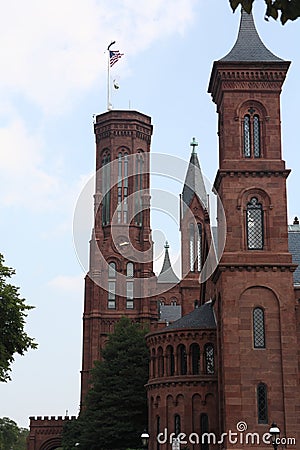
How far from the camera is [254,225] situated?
40.8 m

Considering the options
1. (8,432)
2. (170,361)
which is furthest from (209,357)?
(8,432)

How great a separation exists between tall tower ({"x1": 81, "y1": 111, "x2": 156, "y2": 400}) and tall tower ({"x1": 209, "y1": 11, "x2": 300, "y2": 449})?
38.4m

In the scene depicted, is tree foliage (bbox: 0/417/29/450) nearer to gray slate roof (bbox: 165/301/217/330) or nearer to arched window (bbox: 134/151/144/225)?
arched window (bbox: 134/151/144/225)

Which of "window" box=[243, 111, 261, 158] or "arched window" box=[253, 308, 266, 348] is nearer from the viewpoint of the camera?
"arched window" box=[253, 308, 266, 348]

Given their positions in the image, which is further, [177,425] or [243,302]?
[177,425]

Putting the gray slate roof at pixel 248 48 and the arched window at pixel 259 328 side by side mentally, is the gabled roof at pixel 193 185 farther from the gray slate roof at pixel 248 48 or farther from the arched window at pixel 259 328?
the arched window at pixel 259 328

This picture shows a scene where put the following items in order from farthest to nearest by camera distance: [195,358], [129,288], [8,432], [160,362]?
[8,432]
[129,288]
[160,362]
[195,358]

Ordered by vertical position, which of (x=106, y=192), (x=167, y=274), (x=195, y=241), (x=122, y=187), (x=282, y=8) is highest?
(x=122, y=187)

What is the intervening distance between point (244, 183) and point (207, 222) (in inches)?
702

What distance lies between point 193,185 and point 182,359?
35.0 meters

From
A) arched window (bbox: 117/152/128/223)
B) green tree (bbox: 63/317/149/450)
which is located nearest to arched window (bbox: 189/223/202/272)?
arched window (bbox: 117/152/128/223)

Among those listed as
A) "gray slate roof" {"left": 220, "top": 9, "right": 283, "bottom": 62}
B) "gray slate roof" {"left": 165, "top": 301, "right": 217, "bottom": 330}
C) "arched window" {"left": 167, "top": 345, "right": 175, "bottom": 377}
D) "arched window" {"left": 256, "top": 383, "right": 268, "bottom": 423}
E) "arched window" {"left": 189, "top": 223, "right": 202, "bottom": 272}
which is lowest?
"arched window" {"left": 256, "top": 383, "right": 268, "bottom": 423}

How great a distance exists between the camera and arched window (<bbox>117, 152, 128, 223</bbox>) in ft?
272

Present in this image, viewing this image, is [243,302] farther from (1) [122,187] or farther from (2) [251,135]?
(1) [122,187]
